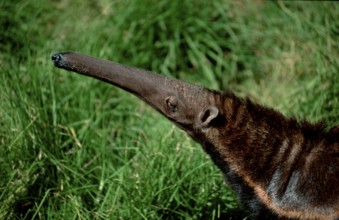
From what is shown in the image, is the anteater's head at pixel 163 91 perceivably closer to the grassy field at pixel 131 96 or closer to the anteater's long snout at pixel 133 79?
the anteater's long snout at pixel 133 79

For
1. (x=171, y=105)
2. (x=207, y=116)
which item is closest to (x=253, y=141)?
(x=207, y=116)

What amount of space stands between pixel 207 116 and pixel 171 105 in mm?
228

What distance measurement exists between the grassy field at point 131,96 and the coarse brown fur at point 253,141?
2.67 feet

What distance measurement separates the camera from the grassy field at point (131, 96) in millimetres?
5445

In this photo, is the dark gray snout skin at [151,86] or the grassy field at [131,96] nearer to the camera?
the dark gray snout skin at [151,86]

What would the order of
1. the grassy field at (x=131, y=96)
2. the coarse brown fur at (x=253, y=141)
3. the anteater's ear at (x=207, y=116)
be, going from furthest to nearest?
the grassy field at (x=131, y=96) < the anteater's ear at (x=207, y=116) < the coarse brown fur at (x=253, y=141)

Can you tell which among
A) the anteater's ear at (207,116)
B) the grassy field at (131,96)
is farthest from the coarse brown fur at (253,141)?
the grassy field at (131,96)

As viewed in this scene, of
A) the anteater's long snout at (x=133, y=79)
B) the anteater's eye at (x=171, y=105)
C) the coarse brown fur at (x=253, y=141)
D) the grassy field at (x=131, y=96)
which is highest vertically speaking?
the anteater's long snout at (x=133, y=79)

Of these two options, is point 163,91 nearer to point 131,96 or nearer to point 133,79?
point 133,79

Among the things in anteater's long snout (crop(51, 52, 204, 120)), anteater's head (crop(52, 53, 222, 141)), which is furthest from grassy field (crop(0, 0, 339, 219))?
anteater's long snout (crop(51, 52, 204, 120))

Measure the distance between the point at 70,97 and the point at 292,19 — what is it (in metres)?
2.18

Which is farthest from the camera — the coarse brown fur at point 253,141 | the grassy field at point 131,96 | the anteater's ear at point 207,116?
the grassy field at point 131,96

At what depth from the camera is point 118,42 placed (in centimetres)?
718

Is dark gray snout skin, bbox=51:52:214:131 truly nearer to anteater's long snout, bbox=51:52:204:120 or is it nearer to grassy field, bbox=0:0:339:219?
anteater's long snout, bbox=51:52:204:120
